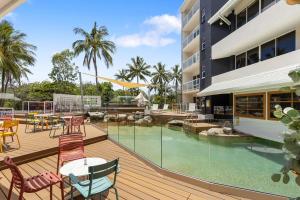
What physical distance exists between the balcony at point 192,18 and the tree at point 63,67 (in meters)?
17.0

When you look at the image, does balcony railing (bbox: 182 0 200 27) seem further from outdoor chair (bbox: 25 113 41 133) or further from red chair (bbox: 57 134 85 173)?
red chair (bbox: 57 134 85 173)

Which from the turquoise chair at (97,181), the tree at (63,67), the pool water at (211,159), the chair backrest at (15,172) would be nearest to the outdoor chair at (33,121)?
the pool water at (211,159)

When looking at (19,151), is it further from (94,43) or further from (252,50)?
(94,43)

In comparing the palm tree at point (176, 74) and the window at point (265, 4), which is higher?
the palm tree at point (176, 74)

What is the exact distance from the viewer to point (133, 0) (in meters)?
13.0

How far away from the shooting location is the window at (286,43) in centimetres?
1028

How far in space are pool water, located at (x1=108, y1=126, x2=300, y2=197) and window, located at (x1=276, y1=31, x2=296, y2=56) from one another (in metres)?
5.87

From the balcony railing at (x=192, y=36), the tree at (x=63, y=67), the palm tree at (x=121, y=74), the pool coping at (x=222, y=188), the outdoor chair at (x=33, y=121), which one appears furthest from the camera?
the palm tree at (x=121, y=74)

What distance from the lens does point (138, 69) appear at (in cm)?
4634

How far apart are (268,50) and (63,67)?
93.9 feet

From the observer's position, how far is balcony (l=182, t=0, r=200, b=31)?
22381 mm

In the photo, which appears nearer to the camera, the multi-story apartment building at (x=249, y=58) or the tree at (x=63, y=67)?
the multi-story apartment building at (x=249, y=58)

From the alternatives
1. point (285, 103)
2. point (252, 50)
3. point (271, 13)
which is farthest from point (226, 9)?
point (285, 103)

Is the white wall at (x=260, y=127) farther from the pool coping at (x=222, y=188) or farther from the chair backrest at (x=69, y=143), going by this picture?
the chair backrest at (x=69, y=143)
